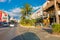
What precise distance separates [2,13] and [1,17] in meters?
3.46

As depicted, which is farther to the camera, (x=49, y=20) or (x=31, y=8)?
(x=31, y=8)

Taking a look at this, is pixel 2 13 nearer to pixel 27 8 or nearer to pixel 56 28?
pixel 27 8

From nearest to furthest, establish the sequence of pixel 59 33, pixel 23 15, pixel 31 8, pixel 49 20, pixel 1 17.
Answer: pixel 59 33, pixel 49 20, pixel 31 8, pixel 23 15, pixel 1 17

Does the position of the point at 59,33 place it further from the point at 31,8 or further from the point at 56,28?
the point at 31,8

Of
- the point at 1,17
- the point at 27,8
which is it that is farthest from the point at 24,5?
the point at 1,17

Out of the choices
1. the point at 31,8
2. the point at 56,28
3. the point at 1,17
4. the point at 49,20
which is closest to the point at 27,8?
the point at 31,8

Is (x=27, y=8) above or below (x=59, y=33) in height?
above

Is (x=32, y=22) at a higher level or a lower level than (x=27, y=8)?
lower

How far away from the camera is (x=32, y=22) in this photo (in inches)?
2938

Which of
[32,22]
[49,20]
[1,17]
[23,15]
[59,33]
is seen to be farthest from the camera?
[1,17]

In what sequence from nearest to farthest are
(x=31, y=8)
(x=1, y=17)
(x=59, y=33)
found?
1. (x=59, y=33)
2. (x=31, y=8)
3. (x=1, y=17)

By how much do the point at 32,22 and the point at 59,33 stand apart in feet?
169

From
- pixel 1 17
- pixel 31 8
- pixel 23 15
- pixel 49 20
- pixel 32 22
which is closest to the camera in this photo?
pixel 49 20

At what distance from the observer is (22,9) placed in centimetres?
9219
